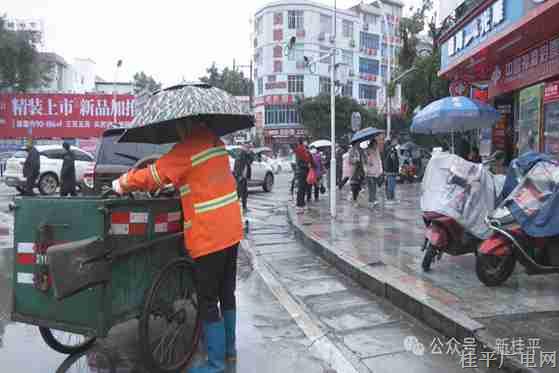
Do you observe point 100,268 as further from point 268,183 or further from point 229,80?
point 229,80

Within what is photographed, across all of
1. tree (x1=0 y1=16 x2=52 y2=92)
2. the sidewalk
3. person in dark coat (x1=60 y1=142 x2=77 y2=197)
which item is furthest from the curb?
tree (x1=0 y1=16 x2=52 y2=92)

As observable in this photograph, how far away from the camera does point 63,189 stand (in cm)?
1287

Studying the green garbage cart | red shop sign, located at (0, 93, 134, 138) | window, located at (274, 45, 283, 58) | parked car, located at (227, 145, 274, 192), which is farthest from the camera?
window, located at (274, 45, 283, 58)

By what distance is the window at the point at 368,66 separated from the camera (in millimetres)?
56844

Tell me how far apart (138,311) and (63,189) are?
10281 millimetres

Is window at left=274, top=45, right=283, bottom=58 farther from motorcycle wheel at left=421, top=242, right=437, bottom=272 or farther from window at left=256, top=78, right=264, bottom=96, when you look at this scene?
motorcycle wheel at left=421, top=242, right=437, bottom=272

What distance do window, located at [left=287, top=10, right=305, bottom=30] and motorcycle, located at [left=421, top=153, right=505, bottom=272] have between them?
1868 inches

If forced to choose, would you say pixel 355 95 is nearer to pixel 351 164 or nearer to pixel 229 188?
pixel 351 164

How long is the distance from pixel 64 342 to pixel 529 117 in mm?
9180

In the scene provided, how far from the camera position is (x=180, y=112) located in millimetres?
3369

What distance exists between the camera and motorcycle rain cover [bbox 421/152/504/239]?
5750 millimetres

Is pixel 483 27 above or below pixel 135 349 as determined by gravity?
above

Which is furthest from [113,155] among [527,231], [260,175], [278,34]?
[278,34]

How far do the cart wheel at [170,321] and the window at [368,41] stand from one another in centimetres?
5556
